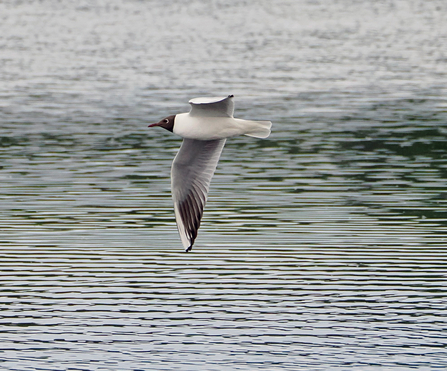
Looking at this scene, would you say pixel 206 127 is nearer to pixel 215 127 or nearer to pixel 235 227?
pixel 215 127

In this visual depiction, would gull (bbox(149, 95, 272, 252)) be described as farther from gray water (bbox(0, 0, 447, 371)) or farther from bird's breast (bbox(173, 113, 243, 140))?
gray water (bbox(0, 0, 447, 371))

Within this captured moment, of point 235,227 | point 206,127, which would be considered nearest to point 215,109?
point 206,127

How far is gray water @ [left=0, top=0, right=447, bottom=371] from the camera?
15.1 m

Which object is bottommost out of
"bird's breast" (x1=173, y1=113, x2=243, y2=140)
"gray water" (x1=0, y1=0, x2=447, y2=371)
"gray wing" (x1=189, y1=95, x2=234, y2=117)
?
"gray water" (x1=0, y1=0, x2=447, y2=371)

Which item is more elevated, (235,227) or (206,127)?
(206,127)

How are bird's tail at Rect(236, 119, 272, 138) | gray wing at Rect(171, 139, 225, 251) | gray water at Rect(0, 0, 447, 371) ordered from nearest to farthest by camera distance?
bird's tail at Rect(236, 119, 272, 138)
gray wing at Rect(171, 139, 225, 251)
gray water at Rect(0, 0, 447, 371)

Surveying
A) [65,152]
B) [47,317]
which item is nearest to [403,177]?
[65,152]

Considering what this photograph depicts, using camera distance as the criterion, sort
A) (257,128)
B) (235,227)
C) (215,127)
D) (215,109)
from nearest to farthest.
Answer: (257,128) → (215,127) → (215,109) → (235,227)

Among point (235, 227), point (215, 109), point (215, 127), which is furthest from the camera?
point (235, 227)

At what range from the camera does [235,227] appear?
21.2m

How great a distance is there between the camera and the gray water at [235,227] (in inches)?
594

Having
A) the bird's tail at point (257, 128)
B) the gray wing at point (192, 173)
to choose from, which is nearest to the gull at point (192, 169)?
the gray wing at point (192, 173)

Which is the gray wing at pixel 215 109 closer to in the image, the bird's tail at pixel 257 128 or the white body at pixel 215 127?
the white body at pixel 215 127

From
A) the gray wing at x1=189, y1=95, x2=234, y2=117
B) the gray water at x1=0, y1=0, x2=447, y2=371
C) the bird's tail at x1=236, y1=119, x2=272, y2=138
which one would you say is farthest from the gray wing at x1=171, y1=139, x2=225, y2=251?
the gray water at x1=0, y1=0, x2=447, y2=371
